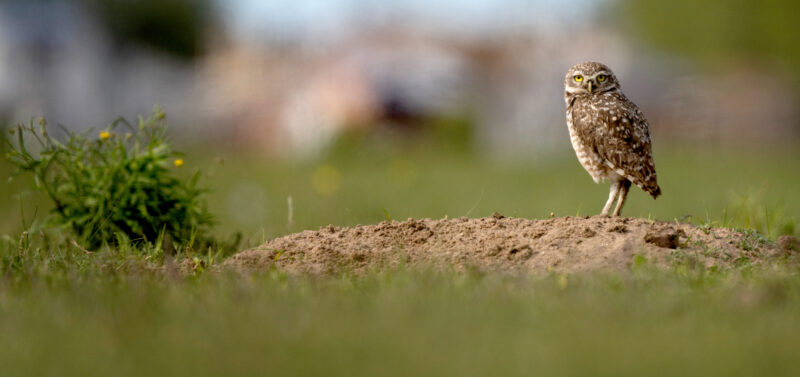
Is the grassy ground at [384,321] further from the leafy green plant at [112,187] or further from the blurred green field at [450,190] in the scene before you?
the blurred green field at [450,190]

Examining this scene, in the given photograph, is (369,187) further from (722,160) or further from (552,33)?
(552,33)

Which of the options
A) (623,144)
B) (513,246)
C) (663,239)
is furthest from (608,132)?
(513,246)

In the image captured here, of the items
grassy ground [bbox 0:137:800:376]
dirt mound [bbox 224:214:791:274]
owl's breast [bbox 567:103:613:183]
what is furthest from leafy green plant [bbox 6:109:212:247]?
owl's breast [bbox 567:103:613:183]

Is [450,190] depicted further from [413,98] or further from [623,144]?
[413,98]

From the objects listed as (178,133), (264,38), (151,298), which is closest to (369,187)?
(151,298)

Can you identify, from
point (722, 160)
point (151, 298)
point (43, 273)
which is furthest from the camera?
point (722, 160)

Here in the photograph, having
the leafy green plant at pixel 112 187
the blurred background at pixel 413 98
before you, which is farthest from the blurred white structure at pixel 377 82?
the leafy green plant at pixel 112 187

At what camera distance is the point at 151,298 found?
3.53 meters

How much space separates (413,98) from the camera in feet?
77.0

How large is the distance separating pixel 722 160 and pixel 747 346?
622 inches

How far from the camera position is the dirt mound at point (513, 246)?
14.8 ft

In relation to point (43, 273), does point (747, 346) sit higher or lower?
higher

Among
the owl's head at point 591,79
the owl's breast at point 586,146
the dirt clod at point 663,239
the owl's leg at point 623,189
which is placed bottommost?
the dirt clod at point 663,239

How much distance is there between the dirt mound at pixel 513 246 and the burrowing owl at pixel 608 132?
1.20 feet
